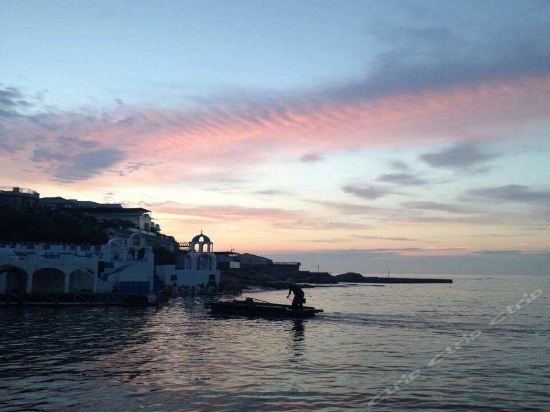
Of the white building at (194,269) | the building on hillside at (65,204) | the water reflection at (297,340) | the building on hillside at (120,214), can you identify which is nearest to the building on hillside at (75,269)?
the white building at (194,269)

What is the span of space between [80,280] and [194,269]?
25.0 metres

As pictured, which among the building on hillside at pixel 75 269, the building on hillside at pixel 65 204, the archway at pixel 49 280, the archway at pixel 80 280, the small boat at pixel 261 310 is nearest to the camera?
the small boat at pixel 261 310

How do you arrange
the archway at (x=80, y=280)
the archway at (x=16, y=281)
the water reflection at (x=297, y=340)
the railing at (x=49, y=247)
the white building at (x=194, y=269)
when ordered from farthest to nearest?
the white building at (x=194, y=269) → the archway at (x=80, y=280) → the railing at (x=49, y=247) → the archway at (x=16, y=281) → the water reflection at (x=297, y=340)

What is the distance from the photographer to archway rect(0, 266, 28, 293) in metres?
69.4

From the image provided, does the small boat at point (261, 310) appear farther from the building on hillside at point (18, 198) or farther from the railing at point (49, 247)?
the building on hillside at point (18, 198)

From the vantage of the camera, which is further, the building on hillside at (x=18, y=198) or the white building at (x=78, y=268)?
the building on hillside at (x=18, y=198)

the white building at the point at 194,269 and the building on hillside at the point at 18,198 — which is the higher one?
the building on hillside at the point at 18,198

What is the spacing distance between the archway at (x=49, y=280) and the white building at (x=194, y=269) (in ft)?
61.0

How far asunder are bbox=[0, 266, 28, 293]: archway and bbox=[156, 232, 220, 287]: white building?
24473 mm

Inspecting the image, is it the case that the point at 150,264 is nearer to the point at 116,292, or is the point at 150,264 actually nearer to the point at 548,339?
the point at 116,292

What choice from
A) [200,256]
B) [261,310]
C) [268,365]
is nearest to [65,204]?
[200,256]

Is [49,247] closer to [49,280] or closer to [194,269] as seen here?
[49,280]

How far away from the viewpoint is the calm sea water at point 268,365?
866 inches

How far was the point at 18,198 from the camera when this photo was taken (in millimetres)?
120000
